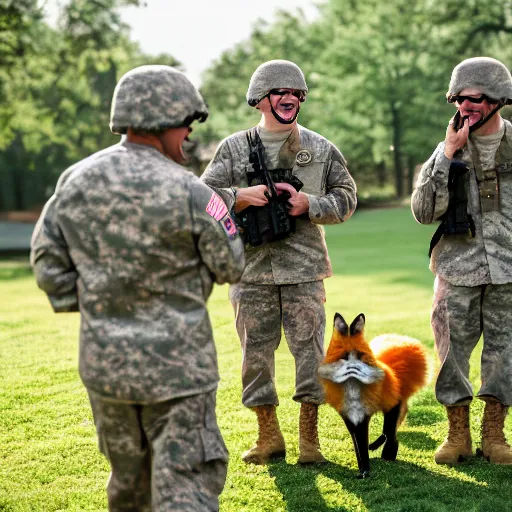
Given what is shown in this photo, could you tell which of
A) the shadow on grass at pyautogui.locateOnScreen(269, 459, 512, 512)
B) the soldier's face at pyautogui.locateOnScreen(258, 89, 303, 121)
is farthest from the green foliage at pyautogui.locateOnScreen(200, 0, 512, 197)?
the shadow on grass at pyautogui.locateOnScreen(269, 459, 512, 512)

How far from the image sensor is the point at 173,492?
11.3 feet

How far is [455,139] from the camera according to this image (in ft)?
17.3

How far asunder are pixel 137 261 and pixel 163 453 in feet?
2.47

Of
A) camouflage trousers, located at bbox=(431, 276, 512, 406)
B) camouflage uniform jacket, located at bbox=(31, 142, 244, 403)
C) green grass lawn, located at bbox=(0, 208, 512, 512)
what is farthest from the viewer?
camouflage trousers, located at bbox=(431, 276, 512, 406)

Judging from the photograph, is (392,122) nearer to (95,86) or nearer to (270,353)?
(95,86)

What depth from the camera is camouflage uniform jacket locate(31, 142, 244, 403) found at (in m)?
3.38

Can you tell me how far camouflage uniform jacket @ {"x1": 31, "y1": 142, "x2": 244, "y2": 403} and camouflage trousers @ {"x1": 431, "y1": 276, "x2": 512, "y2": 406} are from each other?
7.94 feet

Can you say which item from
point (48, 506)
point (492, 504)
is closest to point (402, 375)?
point (492, 504)

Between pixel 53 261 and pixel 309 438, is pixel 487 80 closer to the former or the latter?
pixel 309 438

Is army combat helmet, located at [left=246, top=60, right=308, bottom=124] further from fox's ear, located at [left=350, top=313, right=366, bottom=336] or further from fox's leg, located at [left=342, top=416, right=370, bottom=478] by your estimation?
fox's leg, located at [left=342, top=416, right=370, bottom=478]

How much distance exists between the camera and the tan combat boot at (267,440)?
5.65 meters

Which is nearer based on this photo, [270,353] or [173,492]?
[173,492]

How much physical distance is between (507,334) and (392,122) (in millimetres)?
34992

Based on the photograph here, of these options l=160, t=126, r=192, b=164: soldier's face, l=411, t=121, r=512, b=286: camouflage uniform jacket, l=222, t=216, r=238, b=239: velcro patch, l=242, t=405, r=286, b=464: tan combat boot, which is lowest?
l=242, t=405, r=286, b=464: tan combat boot
